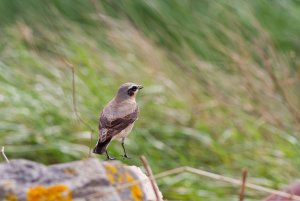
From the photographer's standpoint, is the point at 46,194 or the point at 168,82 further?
the point at 168,82

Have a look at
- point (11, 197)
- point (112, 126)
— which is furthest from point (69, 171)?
point (112, 126)

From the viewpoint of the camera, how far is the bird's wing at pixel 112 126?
2.10 meters

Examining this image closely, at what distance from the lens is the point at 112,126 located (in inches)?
83.0

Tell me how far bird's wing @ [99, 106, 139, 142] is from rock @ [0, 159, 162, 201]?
6.4 inches

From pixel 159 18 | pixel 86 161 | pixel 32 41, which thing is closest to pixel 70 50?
pixel 32 41

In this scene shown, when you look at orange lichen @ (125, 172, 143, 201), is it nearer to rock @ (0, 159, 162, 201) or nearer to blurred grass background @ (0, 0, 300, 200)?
rock @ (0, 159, 162, 201)

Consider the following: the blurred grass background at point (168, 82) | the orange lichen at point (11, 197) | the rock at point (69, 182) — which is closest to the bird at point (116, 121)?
the rock at point (69, 182)

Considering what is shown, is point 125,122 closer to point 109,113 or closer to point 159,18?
point 109,113

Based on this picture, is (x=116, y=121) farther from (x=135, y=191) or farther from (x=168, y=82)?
(x=168, y=82)

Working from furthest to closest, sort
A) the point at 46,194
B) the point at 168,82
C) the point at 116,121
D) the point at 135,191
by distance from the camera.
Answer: the point at 168,82 < the point at 135,191 < the point at 46,194 < the point at 116,121

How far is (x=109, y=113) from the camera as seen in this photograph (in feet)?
7.03

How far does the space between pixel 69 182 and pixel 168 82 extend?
5120 mm

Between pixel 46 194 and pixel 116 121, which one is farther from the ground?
pixel 116 121

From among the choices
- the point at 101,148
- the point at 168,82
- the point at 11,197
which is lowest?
the point at 168,82
